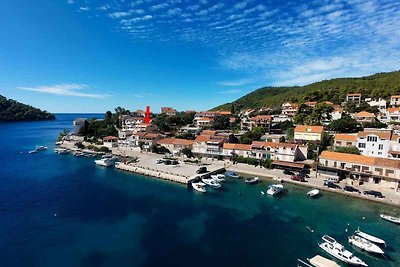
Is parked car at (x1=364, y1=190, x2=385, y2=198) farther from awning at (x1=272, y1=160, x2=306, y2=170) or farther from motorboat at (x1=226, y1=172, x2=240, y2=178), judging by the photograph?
motorboat at (x1=226, y1=172, x2=240, y2=178)

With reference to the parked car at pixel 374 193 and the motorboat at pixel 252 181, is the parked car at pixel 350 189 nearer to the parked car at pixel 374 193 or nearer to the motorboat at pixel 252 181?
the parked car at pixel 374 193

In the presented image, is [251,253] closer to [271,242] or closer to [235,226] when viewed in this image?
[271,242]

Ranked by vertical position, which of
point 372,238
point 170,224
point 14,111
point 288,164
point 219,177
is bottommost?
point 170,224

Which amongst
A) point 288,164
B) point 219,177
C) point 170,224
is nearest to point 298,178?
point 288,164

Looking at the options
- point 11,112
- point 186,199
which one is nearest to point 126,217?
point 186,199

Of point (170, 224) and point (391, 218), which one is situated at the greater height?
point (391, 218)

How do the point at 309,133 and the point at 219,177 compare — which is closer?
the point at 219,177

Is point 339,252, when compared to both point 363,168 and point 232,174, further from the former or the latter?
point 232,174

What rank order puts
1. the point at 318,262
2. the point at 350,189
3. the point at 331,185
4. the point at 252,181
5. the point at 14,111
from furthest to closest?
1. the point at 14,111
2. the point at 252,181
3. the point at 331,185
4. the point at 350,189
5. the point at 318,262

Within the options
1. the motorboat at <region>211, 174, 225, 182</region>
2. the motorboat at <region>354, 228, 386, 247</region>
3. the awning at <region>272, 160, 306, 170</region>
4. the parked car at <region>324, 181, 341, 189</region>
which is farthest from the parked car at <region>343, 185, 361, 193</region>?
the motorboat at <region>211, 174, 225, 182</region>
